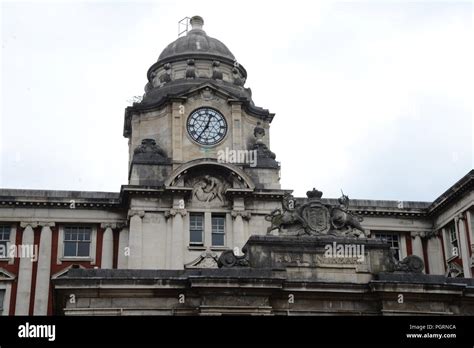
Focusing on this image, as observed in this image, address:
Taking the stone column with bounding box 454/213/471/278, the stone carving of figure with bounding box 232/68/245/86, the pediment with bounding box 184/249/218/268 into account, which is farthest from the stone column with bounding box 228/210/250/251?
the stone column with bounding box 454/213/471/278

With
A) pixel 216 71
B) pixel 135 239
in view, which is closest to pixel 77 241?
pixel 135 239

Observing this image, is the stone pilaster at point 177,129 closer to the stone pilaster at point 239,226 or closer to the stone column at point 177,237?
the stone column at point 177,237

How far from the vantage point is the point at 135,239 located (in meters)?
47.3

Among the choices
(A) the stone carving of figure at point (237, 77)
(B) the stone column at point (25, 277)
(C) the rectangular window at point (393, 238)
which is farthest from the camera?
(A) the stone carving of figure at point (237, 77)

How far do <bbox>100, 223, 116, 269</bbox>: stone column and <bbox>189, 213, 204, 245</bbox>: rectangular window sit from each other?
5325 mm

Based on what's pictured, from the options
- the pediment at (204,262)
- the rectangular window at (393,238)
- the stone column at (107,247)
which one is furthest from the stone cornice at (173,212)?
the rectangular window at (393,238)

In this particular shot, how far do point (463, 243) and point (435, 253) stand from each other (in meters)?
4.19

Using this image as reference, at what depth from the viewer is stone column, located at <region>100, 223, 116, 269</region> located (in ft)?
163

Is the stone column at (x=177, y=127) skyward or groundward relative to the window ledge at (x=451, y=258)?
skyward

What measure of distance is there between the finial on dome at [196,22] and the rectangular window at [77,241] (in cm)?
1847

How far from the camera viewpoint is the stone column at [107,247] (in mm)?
49594
